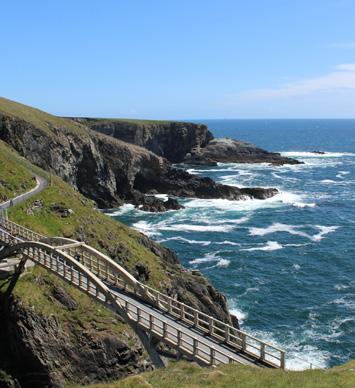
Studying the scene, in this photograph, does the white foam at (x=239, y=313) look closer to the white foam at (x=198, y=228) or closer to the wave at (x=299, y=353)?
the wave at (x=299, y=353)

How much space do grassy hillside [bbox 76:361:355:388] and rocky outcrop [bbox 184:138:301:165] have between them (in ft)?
483

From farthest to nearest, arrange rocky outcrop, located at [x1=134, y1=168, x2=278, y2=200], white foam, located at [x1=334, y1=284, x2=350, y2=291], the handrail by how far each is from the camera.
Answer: rocky outcrop, located at [x1=134, y1=168, x2=278, y2=200], white foam, located at [x1=334, y1=284, x2=350, y2=291], the handrail

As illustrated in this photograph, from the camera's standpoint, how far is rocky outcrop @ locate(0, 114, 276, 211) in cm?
8669

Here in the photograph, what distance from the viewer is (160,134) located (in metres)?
172

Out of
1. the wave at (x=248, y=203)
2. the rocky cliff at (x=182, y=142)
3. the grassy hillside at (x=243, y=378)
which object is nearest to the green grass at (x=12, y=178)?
the grassy hillside at (x=243, y=378)

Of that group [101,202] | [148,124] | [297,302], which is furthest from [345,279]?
[148,124]

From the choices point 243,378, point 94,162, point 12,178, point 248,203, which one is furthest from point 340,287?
point 94,162

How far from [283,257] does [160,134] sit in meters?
107

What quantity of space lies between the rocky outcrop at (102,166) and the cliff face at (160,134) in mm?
34271

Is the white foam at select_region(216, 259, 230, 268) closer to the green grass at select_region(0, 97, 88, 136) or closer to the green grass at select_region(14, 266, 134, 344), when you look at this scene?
the green grass at select_region(14, 266, 134, 344)

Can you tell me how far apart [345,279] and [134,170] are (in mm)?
66360

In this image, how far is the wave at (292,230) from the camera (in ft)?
273

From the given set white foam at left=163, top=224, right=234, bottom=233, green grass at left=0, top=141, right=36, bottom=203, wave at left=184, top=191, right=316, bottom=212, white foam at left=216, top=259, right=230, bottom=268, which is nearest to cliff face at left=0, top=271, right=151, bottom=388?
green grass at left=0, top=141, right=36, bottom=203

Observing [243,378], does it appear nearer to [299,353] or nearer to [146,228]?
[299,353]
